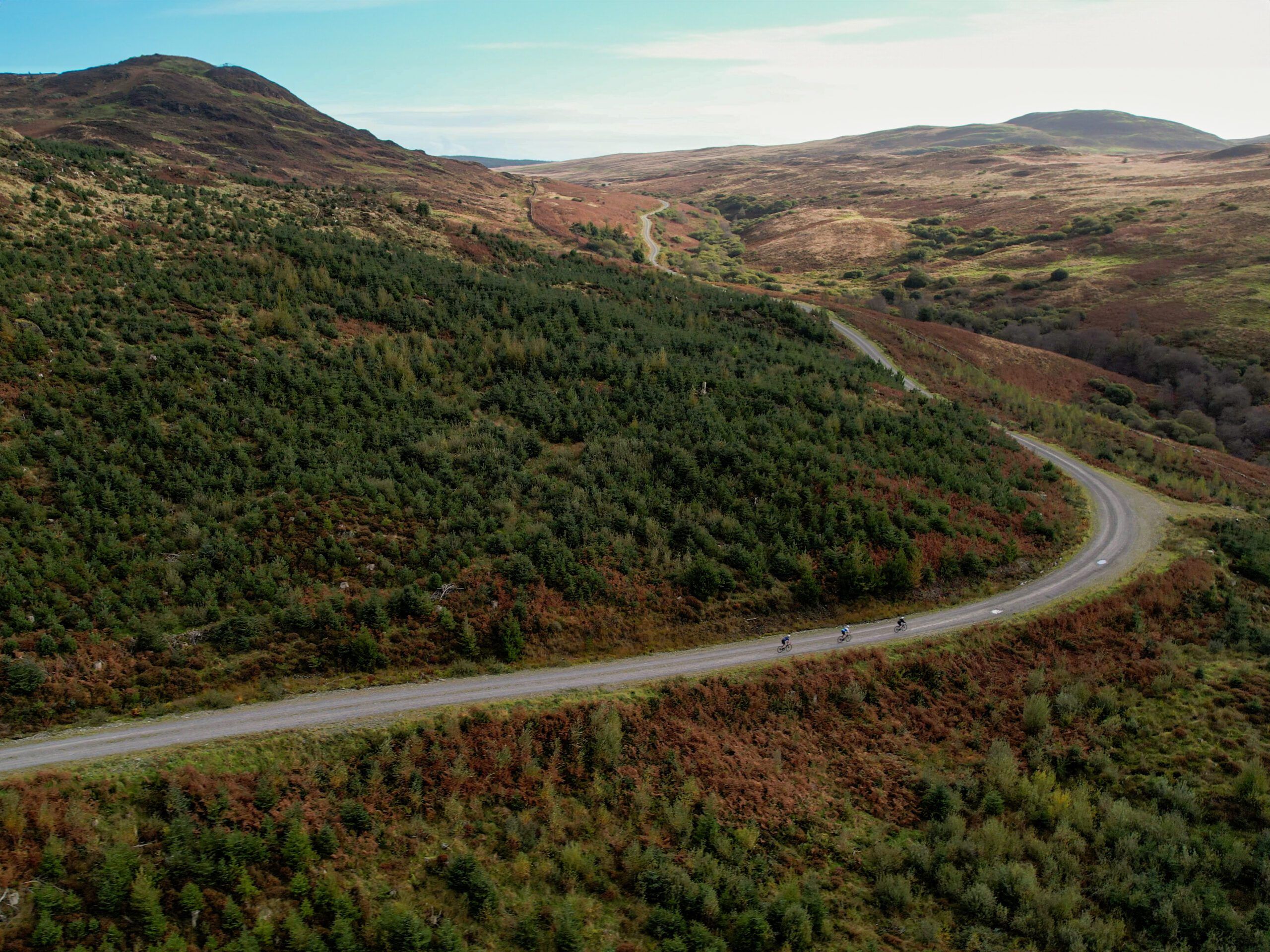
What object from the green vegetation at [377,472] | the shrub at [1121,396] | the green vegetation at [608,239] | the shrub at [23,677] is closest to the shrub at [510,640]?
the green vegetation at [377,472]

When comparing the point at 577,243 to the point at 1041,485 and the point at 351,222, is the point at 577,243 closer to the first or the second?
the point at 351,222

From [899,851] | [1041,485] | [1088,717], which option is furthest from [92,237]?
[1041,485]

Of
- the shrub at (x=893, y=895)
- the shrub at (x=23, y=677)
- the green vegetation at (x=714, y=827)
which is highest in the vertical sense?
the shrub at (x=23, y=677)

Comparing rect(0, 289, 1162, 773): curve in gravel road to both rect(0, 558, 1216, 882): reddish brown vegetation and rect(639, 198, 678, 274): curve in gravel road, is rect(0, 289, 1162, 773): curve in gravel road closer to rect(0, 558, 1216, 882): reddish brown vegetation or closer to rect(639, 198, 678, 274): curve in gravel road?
rect(0, 558, 1216, 882): reddish brown vegetation

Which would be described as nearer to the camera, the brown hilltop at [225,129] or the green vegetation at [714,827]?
the green vegetation at [714,827]

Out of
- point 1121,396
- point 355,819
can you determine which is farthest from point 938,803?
point 1121,396

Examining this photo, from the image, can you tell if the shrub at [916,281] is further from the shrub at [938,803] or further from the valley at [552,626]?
the shrub at [938,803]
